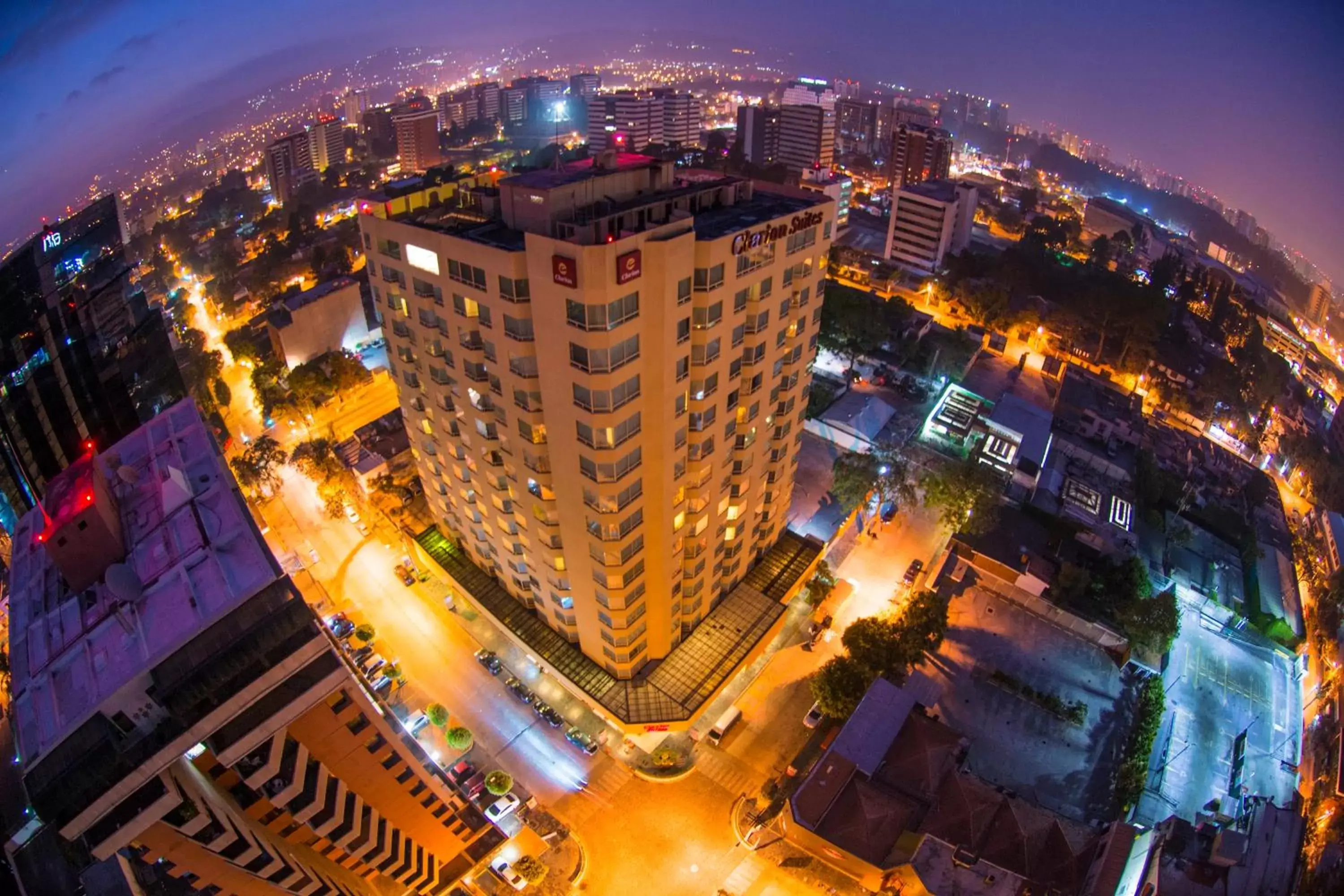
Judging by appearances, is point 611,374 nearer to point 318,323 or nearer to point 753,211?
point 753,211

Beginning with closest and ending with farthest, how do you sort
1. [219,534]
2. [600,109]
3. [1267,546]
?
[219,534]
[1267,546]
[600,109]

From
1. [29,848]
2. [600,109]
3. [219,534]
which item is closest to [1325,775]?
[219,534]

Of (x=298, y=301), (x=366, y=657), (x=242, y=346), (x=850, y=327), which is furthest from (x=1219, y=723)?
(x=242, y=346)

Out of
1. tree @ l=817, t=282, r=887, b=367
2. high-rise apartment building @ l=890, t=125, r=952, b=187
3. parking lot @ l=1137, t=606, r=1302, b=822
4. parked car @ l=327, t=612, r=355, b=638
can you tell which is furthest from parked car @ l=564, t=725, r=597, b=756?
high-rise apartment building @ l=890, t=125, r=952, b=187

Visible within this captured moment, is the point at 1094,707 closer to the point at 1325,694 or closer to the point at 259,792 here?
the point at 1325,694

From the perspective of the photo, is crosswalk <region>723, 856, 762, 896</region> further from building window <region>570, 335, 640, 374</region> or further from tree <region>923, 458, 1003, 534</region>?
tree <region>923, 458, 1003, 534</region>

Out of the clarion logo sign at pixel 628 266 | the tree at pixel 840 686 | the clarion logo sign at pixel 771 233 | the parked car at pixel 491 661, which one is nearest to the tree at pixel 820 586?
the tree at pixel 840 686
